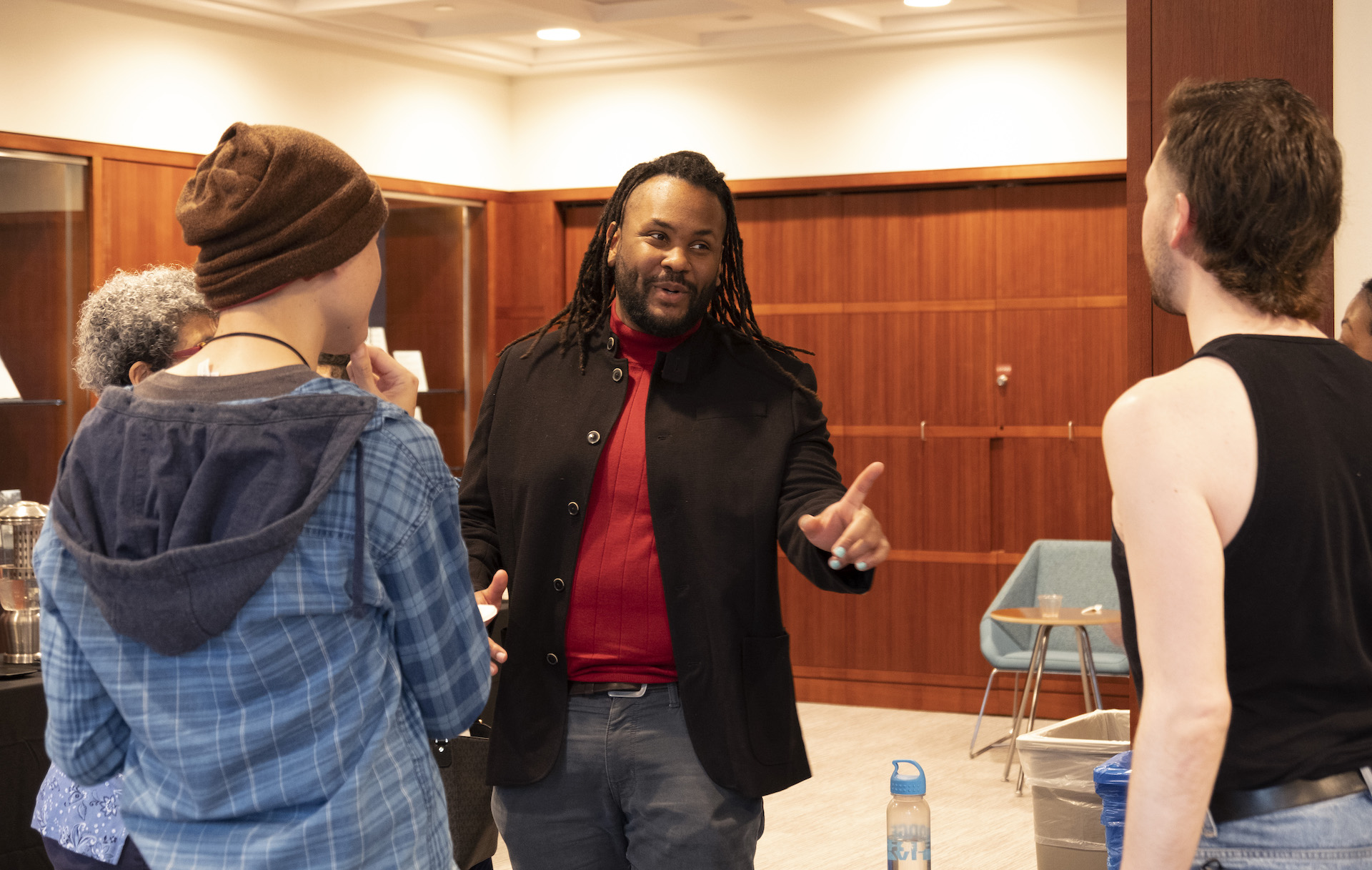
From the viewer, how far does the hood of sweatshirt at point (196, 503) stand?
122 centimetres

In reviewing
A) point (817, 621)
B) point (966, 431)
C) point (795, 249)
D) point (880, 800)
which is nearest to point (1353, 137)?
point (880, 800)

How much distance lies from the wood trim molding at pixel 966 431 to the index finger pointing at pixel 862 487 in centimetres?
469

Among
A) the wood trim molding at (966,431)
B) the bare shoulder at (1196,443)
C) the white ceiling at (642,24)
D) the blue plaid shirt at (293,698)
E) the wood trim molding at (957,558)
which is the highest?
the white ceiling at (642,24)

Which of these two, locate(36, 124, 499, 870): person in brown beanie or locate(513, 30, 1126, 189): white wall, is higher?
locate(513, 30, 1126, 189): white wall

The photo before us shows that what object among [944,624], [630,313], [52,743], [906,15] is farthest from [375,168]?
[52,743]

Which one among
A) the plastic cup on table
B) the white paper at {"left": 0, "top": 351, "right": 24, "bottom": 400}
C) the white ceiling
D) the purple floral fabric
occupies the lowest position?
the plastic cup on table

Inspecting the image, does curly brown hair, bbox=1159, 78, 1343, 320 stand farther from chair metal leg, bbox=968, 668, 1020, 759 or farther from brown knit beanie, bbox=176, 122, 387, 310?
chair metal leg, bbox=968, 668, 1020, 759

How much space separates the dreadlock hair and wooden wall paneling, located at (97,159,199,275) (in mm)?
3520

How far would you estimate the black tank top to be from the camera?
125 centimetres

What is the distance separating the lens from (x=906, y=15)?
629 cm

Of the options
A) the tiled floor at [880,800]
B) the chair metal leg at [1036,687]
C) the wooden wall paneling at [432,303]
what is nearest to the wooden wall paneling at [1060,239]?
the chair metal leg at [1036,687]

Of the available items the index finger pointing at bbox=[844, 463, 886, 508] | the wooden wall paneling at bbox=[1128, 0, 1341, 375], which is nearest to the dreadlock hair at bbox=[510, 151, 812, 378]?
the index finger pointing at bbox=[844, 463, 886, 508]

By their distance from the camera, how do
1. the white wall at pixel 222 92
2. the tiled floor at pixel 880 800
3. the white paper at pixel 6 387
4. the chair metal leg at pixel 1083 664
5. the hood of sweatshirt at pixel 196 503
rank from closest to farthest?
the hood of sweatshirt at pixel 196 503, the tiled floor at pixel 880 800, the white paper at pixel 6 387, the white wall at pixel 222 92, the chair metal leg at pixel 1083 664

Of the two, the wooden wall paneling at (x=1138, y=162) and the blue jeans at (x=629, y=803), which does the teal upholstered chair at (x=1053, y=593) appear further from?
the blue jeans at (x=629, y=803)
